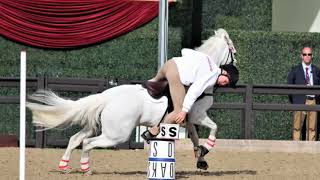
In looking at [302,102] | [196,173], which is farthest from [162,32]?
[196,173]

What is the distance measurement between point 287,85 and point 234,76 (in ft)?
13.4

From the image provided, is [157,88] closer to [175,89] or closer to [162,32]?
[175,89]

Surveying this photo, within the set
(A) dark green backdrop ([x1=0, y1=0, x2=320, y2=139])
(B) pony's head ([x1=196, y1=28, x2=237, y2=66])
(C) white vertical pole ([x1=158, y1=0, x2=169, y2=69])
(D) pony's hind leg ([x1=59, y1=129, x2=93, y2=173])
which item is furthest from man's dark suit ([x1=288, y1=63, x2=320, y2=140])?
(D) pony's hind leg ([x1=59, y1=129, x2=93, y2=173])

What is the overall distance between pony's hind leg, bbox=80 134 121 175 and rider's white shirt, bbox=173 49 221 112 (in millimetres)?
1037

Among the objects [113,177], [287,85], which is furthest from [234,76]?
[287,85]

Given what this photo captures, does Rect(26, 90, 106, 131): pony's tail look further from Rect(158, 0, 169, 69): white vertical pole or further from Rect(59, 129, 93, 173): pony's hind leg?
Rect(158, 0, 169, 69): white vertical pole

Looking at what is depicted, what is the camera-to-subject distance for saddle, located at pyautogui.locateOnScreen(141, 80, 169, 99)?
31.9ft

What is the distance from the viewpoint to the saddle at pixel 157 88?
9.73 meters

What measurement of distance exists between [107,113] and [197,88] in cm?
113

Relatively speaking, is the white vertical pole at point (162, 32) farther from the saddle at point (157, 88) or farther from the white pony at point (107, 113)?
the saddle at point (157, 88)

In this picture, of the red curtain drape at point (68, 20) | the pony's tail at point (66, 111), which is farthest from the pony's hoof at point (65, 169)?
the red curtain drape at point (68, 20)

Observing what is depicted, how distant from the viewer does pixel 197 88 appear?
9516 millimetres

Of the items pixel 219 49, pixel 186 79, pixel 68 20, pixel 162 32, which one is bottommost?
pixel 186 79

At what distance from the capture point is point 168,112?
32.0ft
